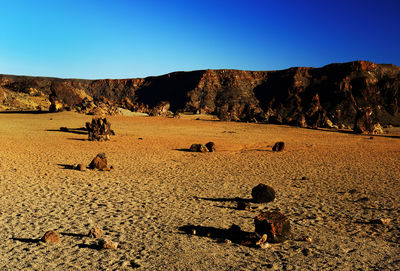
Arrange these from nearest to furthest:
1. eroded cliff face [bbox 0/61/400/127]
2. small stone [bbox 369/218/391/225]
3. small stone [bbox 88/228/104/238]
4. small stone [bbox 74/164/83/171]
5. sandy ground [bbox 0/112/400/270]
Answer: sandy ground [bbox 0/112/400/270] < small stone [bbox 88/228/104/238] < small stone [bbox 369/218/391/225] < small stone [bbox 74/164/83/171] < eroded cliff face [bbox 0/61/400/127]

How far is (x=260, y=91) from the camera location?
3563 inches

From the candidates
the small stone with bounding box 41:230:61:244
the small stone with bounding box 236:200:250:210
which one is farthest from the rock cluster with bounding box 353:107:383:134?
the small stone with bounding box 41:230:61:244

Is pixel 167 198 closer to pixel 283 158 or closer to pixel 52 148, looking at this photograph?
pixel 283 158

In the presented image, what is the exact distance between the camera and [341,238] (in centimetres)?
615

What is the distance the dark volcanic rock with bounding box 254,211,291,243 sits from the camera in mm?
5801

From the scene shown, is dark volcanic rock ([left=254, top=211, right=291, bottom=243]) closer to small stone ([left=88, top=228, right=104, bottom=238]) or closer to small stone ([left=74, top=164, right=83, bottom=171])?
small stone ([left=88, top=228, right=104, bottom=238])

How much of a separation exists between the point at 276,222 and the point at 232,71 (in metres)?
93.7

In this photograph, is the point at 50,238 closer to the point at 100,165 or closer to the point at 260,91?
the point at 100,165

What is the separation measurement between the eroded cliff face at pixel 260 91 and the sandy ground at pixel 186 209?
25381 mm

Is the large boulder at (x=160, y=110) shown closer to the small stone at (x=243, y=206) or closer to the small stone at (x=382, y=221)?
the small stone at (x=243, y=206)

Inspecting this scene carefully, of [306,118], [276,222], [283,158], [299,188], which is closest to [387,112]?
[306,118]

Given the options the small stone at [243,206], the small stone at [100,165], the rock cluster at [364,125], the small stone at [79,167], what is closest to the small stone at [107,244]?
the small stone at [243,206]

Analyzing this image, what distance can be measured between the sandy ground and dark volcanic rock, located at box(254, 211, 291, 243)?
21cm

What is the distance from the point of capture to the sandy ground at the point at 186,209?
204 inches
